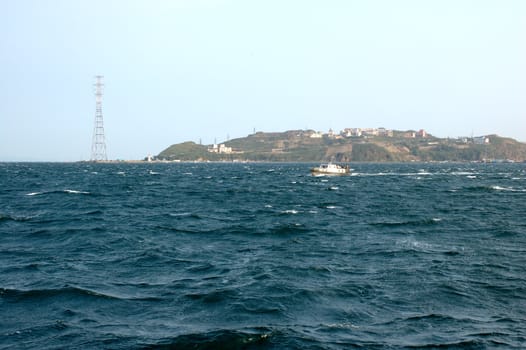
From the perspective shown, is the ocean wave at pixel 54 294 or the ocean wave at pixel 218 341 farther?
the ocean wave at pixel 54 294

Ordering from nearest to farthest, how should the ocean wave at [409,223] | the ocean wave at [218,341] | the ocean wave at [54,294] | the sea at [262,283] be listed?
the ocean wave at [218,341] → the sea at [262,283] → the ocean wave at [54,294] → the ocean wave at [409,223]

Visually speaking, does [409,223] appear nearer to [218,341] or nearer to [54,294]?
[54,294]

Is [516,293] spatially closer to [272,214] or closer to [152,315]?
[152,315]

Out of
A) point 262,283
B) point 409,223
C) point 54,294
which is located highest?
point 54,294

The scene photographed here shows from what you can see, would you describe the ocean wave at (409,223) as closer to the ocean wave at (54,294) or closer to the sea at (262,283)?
the sea at (262,283)

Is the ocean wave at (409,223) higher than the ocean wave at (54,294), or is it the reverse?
the ocean wave at (54,294)

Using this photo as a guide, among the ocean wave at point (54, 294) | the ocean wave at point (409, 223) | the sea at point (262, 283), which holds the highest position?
the ocean wave at point (54, 294)

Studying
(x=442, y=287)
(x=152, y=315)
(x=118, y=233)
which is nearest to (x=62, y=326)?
(x=152, y=315)

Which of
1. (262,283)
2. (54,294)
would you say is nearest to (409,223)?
(262,283)

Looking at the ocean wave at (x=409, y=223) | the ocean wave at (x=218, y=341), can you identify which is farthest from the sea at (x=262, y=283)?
the ocean wave at (x=409, y=223)

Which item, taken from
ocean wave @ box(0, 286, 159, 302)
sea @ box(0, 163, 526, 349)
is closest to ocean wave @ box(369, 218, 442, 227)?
sea @ box(0, 163, 526, 349)

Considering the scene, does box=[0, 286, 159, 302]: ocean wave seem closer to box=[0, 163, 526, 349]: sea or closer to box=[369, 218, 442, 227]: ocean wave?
box=[0, 163, 526, 349]: sea

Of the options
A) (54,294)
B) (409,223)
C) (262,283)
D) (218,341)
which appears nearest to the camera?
(218,341)

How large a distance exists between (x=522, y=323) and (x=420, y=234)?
19736mm
